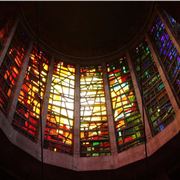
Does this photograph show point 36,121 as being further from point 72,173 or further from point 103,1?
point 103,1

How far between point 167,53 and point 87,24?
202 inches

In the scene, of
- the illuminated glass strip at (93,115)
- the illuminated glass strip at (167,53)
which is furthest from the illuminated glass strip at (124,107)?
the illuminated glass strip at (167,53)

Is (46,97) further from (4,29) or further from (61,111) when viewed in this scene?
(4,29)

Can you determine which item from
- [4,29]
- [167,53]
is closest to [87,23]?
[4,29]

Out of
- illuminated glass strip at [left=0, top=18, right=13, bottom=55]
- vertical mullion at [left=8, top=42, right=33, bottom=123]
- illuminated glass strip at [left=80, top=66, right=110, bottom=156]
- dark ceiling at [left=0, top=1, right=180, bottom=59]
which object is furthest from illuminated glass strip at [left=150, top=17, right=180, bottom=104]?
illuminated glass strip at [left=0, top=18, right=13, bottom=55]

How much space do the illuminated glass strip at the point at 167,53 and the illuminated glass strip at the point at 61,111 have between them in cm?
439

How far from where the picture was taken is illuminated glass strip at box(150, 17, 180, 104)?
1357cm

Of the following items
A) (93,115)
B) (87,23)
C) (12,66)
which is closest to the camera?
(12,66)

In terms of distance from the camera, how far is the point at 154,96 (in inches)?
565

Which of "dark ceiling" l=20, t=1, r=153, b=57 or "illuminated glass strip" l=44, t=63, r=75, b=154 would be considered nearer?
"illuminated glass strip" l=44, t=63, r=75, b=154

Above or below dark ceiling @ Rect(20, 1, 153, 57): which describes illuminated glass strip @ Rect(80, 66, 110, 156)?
below

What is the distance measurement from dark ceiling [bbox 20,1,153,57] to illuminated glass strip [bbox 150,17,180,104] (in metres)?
1.23

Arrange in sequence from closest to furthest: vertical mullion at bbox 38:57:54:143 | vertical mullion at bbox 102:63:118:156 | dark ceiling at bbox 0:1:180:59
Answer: vertical mullion at bbox 102:63:118:156 < vertical mullion at bbox 38:57:54:143 < dark ceiling at bbox 0:1:180:59

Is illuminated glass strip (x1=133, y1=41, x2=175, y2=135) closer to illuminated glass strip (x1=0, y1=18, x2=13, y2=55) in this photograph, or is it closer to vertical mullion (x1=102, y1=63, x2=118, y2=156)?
vertical mullion (x1=102, y1=63, x2=118, y2=156)
